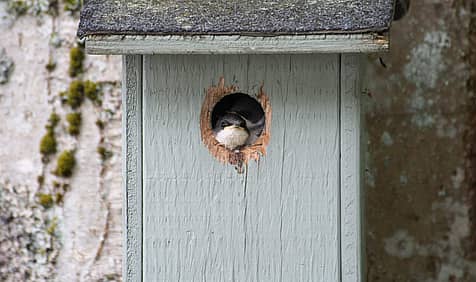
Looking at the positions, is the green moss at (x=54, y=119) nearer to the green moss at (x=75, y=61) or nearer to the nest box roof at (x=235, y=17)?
the green moss at (x=75, y=61)

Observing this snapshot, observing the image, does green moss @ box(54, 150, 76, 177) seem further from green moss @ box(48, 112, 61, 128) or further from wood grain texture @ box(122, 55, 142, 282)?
wood grain texture @ box(122, 55, 142, 282)


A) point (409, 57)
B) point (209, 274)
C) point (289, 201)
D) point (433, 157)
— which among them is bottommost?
point (209, 274)

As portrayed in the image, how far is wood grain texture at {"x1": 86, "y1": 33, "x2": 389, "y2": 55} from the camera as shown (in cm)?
109

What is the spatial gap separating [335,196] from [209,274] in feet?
0.77

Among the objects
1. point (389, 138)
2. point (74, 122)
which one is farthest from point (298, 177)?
point (74, 122)

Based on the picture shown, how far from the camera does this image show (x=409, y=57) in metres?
1.92

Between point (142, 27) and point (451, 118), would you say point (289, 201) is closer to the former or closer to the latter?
point (142, 27)

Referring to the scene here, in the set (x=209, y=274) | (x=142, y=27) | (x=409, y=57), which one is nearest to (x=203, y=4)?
(x=142, y=27)

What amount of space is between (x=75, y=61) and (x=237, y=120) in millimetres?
806

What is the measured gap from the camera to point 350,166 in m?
1.23

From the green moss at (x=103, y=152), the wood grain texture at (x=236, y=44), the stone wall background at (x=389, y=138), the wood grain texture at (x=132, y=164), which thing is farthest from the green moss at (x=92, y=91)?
the wood grain texture at (x=236, y=44)

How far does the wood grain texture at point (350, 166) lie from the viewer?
1225mm

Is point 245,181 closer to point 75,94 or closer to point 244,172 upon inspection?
point 244,172

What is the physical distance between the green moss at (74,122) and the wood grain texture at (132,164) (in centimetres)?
70
